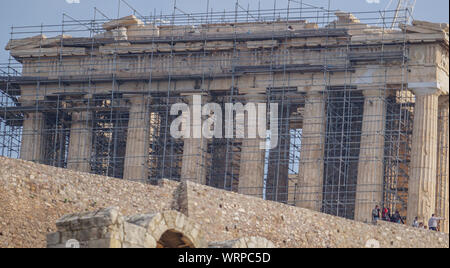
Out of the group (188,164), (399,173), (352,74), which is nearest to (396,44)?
(352,74)

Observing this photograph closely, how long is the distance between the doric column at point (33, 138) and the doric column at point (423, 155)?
57.2ft

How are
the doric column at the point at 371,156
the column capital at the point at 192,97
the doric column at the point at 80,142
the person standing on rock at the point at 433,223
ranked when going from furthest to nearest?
1. the doric column at the point at 80,142
2. the column capital at the point at 192,97
3. the doric column at the point at 371,156
4. the person standing on rock at the point at 433,223

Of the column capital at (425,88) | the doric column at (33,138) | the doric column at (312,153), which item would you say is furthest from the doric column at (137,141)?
the column capital at (425,88)

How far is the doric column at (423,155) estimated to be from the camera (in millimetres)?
55562

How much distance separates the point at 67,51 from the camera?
6297 centimetres

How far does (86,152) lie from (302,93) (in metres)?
10.3

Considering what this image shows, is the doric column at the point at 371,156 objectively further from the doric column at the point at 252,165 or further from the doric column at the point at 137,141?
the doric column at the point at 137,141

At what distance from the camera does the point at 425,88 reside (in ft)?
187

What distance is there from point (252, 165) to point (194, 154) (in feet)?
8.75

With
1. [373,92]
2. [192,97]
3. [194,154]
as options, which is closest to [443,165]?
[373,92]

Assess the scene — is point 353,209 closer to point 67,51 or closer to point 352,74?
point 352,74

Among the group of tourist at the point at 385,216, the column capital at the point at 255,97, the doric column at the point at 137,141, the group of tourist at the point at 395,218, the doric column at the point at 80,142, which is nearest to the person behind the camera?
the group of tourist at the point at 395,218

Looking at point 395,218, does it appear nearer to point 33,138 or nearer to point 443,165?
point 443,165

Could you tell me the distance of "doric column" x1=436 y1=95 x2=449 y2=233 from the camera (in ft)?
193
